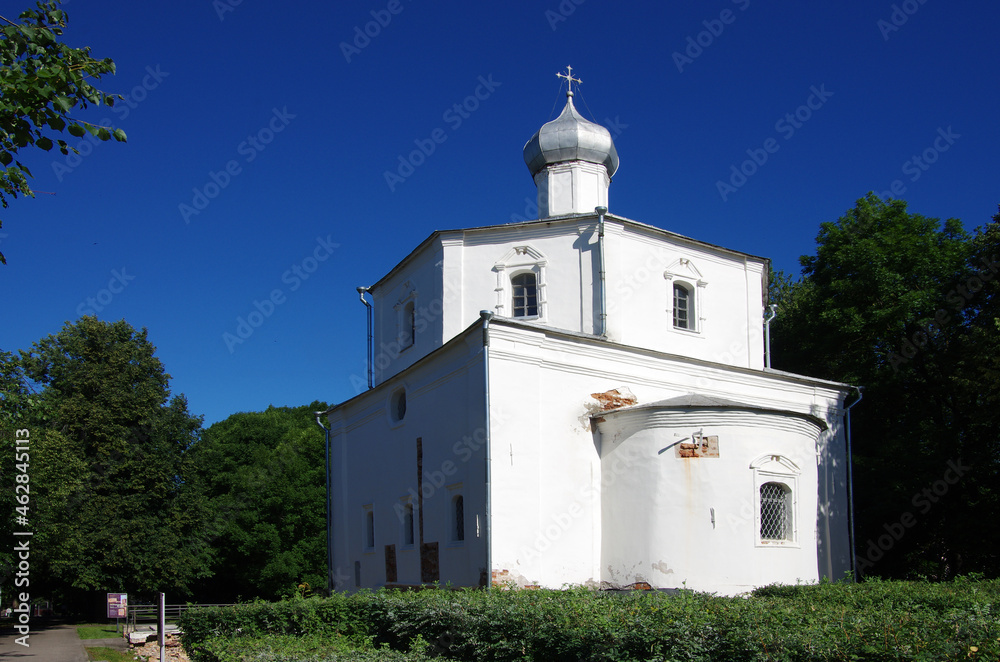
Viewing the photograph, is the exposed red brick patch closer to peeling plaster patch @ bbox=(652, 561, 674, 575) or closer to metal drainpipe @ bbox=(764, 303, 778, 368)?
peeling plaster patch @ bbox=(652, 561, 674, 575)

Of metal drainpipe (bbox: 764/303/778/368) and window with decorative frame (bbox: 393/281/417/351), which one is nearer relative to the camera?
window with decorative frame (bbox: 393/281/417/351)

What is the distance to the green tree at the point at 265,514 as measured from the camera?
35219 mm

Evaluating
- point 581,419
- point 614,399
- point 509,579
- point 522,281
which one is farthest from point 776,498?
point 522,281

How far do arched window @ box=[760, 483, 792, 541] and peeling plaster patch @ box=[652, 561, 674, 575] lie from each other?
1.94m

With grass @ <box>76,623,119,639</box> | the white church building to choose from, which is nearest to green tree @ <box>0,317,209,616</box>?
grass @ <box>76,623,119,639</box>

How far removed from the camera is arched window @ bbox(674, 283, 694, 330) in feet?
58.7

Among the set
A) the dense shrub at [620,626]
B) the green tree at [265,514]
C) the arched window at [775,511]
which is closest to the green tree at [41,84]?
the dense shrub at [620,626]

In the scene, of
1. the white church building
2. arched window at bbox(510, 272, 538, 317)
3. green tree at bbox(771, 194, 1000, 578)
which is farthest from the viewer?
green tree at bbox(771, 194, 1000, 578)

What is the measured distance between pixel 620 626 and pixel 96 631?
82.6 feet

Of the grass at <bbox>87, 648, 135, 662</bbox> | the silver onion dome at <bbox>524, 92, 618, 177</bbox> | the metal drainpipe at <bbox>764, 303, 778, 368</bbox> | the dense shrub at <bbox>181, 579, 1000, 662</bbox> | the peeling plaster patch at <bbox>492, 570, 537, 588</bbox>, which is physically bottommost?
the grass at <bbox>87, 648, 135, 662</bbox>

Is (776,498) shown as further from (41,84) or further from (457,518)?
(41,84)

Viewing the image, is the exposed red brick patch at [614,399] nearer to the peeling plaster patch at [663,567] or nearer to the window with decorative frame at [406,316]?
the peeling plaster patch at [663,567]

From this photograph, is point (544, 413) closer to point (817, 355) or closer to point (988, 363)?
point (988, 363)

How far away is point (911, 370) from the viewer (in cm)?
2191
